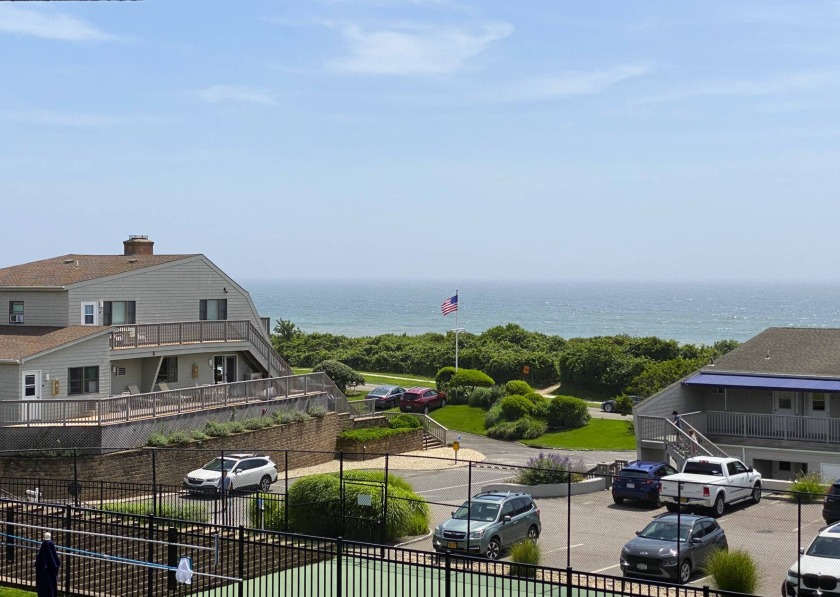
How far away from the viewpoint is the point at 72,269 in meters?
48.2

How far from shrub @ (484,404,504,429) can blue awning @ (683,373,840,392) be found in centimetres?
1537

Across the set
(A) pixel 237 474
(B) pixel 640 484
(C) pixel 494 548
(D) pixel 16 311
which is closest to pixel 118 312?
(D) pixel 16 311

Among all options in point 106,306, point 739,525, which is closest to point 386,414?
point 106,306

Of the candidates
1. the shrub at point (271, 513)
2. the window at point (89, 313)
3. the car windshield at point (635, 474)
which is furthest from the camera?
the window at point (89, 313)

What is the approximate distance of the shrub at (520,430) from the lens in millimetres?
52594

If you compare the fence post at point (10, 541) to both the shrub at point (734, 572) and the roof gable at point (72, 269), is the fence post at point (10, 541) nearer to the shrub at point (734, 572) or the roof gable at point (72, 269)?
the shrub at point (734, 572)

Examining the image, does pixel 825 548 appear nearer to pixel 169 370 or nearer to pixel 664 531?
pixel 664 531

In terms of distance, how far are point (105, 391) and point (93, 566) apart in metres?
22.8

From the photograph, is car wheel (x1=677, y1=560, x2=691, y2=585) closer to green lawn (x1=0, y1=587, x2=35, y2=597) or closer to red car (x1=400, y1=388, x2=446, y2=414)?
green lawn (x1=0, y1=587, x2=35, y2=597)

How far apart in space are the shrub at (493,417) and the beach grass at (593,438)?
121 inches

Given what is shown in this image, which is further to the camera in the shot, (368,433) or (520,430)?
(520,430)

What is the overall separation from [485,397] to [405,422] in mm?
9886

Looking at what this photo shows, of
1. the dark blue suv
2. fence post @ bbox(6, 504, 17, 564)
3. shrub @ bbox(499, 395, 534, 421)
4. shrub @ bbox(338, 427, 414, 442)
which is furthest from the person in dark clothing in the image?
shrub @ bbox(499, 395, 534, 421)

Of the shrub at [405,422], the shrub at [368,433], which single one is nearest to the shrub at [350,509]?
the shrub at [368,433]
